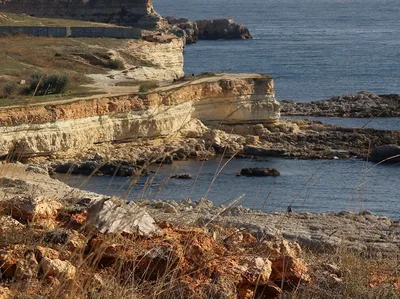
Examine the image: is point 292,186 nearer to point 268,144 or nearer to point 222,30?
point 268,144

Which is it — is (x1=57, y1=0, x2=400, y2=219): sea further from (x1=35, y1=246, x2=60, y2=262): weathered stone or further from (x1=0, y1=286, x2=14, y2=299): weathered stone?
(x1=0, y1=286, x2=14, y2=299): weathered stone

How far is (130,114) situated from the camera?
135 feet

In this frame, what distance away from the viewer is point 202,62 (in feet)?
292

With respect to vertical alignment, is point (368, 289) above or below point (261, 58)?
above

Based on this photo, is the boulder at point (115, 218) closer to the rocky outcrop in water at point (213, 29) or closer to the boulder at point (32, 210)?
the boulder at point (32, 210)

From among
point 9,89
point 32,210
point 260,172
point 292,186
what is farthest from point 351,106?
point 32,210

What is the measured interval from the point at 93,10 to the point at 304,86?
4726 cm

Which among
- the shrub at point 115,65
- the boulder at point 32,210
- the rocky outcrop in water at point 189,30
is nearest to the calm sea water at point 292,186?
the shrub at point 115,65

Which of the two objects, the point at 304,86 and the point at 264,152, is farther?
the point at 304,86

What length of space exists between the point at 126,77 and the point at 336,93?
18.5 meters

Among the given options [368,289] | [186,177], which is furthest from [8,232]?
[186,177]

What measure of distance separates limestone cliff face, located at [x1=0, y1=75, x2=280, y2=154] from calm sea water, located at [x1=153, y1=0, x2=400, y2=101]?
3149mm

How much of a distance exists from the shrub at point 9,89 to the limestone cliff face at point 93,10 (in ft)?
206

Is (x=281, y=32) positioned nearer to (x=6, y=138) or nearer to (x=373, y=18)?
(x=373, y=18)
